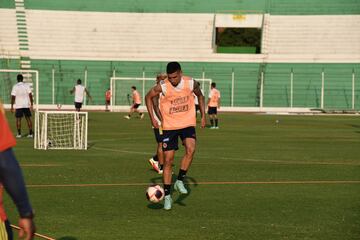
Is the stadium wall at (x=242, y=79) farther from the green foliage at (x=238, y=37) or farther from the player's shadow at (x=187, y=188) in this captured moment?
the player's shadow at (x=187, y=188)

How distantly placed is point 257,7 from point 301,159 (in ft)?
144

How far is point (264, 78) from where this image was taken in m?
56.8

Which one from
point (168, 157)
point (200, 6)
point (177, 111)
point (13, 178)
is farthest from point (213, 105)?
point (13, 178)

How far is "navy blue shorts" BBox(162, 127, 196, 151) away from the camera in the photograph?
11.9m

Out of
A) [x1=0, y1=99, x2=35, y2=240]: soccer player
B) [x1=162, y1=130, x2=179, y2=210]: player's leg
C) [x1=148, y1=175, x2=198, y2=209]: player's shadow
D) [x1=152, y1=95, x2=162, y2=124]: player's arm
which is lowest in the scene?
[x1=148, y1=175, x2=198, y2=209]: player's shadow

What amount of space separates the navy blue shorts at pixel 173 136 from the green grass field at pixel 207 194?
35.2 inches

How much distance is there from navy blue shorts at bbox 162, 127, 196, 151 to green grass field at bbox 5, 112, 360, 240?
89 cm

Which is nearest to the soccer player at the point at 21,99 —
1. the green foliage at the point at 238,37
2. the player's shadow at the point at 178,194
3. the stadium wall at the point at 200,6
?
the player's shadow at the point at 178,194

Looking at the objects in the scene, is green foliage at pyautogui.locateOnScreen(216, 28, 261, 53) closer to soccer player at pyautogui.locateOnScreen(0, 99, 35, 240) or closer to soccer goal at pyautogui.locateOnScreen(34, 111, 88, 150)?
soccer goal at pyautogui.locateOnScreen(34, 111, 88, 150)

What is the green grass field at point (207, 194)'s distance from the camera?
973 centimetres

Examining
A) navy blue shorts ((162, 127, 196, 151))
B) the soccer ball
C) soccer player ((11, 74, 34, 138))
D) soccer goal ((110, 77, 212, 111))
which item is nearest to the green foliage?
soccer goal ((110, 77, 212, 111))

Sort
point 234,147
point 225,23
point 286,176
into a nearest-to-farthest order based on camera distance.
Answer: point 286,176 → point 234,147 → point 225,23

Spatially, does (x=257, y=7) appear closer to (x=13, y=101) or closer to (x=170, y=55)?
(x=170, y=55)

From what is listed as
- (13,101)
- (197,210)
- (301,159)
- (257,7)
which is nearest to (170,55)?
(257,7)
